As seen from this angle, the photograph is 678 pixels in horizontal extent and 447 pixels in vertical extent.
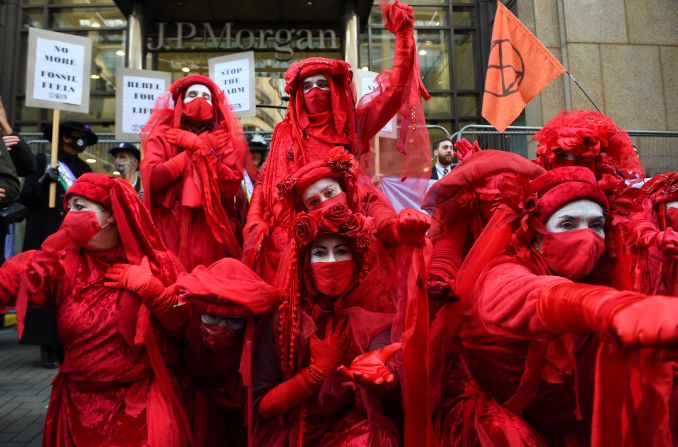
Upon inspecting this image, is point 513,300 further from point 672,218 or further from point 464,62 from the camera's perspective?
point 464,62

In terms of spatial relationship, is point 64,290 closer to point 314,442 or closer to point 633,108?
point 314,442

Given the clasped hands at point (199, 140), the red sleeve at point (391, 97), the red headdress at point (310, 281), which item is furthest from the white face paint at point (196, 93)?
the red headdress at point (310, 281)

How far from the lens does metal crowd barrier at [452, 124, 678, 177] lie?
7719 mm

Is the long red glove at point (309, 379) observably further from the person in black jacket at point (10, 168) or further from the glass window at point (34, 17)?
the glass window at point (34, 17)

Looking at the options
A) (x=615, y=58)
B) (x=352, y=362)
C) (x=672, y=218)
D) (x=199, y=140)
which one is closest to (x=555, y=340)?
(x=352, y=362)

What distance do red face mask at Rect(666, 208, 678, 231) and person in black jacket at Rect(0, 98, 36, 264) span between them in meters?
4.16

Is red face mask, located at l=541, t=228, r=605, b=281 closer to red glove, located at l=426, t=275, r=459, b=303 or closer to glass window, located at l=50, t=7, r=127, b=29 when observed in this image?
red glove, located at l=426, t=275, r=459, b=303

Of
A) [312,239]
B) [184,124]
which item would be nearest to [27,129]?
[184,124]

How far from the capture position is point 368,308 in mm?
2482

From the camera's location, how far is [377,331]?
2.34 metres

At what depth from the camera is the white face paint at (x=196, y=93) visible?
371 centimetres

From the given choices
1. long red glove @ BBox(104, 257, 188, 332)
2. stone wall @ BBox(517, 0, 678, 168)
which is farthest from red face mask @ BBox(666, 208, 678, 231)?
stone wall @ BBox(517, 0, 678, 168)

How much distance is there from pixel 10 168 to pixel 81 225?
1477mm

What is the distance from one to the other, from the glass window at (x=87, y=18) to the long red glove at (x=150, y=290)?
10.4 meters
